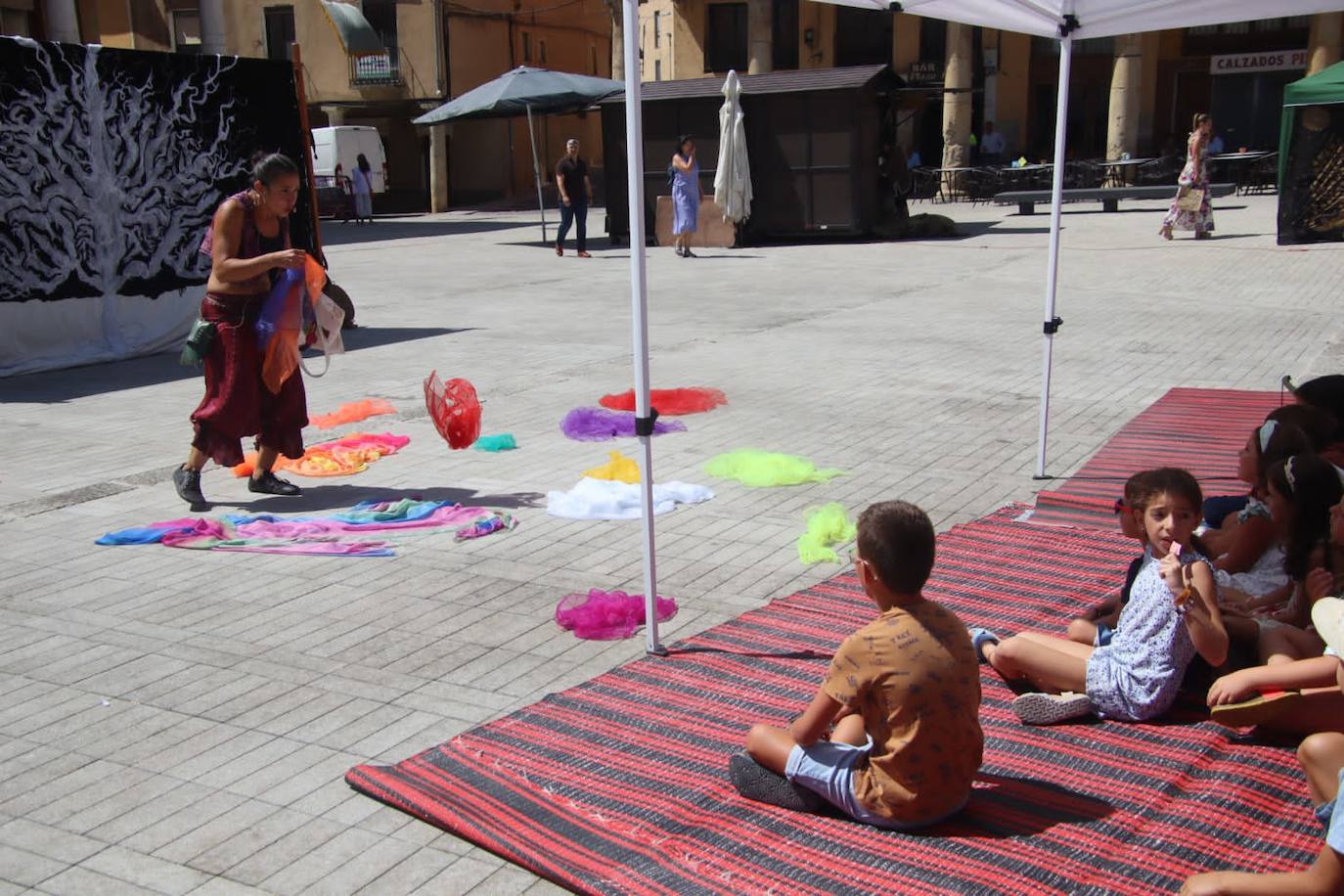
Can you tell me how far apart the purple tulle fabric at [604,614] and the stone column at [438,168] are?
33.3 metres

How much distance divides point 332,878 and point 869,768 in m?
1.39

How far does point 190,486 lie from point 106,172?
5941 mm

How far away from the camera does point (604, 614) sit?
4797 mm

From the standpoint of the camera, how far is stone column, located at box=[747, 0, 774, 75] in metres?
35.8

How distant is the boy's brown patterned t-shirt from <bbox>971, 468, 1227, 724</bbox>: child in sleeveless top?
0.75m

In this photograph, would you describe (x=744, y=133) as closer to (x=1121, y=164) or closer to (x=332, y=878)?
(x=1121, y=164)

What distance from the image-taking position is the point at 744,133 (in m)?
20.8

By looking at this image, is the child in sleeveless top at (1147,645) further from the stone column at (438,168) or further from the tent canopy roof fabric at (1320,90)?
the stone column at (438,168)

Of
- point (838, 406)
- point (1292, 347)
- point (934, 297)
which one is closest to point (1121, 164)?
point (934, 297)

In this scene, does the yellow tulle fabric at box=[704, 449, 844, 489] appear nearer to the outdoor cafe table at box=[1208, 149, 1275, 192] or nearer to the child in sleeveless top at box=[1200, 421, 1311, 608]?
the child in sleeveless top at box=[1200, 421, 1311, 608]

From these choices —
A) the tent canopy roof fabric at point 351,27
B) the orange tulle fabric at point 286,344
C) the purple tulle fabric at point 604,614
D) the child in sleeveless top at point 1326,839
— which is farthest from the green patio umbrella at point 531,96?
the child in sleeveless top at point 1326,839

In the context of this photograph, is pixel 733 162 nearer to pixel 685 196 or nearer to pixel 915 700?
pixel 685 196

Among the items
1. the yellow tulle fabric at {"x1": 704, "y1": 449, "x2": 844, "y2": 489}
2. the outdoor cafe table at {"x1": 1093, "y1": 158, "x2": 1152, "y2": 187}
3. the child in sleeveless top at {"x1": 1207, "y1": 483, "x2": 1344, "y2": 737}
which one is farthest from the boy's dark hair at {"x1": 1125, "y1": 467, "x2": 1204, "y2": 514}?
the outdoor cafe table at {"x1": 1093, "y1": 158, "x2": 1152, "y2": 187}

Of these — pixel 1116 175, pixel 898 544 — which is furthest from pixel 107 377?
pixel 1116 175
